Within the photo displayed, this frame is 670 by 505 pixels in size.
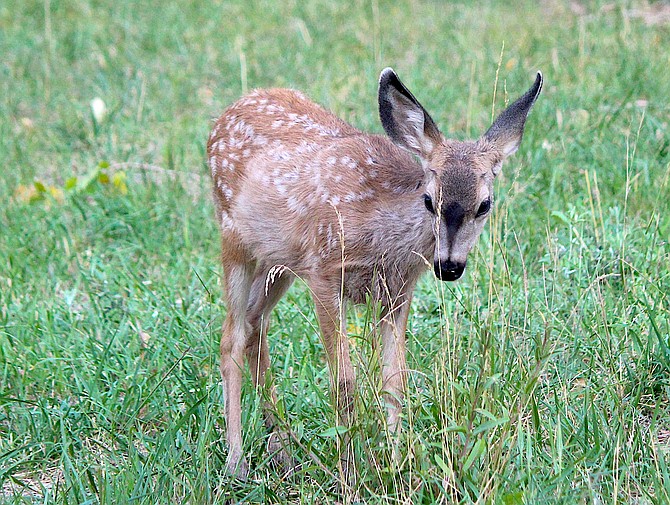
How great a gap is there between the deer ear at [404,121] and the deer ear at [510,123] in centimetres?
22

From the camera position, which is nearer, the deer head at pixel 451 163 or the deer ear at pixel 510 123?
the deer head at pixel 451 163

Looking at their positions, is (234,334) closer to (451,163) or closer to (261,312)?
(261,312)

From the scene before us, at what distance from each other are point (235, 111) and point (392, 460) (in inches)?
87.7

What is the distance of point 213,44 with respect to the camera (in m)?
9.27

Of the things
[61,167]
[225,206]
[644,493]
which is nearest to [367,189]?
[225,206]

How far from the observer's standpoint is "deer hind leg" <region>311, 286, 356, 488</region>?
369 cm

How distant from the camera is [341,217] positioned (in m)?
4.37

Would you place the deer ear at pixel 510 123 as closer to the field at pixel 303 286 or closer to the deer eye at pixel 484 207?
the field at pixel 303 286

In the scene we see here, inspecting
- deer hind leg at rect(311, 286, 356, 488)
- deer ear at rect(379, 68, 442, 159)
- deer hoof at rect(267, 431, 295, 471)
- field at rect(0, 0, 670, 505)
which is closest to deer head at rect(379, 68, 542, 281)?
deer ear at rect(379, 68, 442, 159)

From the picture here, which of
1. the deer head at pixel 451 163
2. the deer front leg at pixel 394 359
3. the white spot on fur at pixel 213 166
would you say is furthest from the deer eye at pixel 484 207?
the white spot on fur at pixel 213 166

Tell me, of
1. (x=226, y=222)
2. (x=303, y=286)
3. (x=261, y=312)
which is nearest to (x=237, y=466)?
(x=261, y=312)

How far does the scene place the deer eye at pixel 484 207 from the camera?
404 cm

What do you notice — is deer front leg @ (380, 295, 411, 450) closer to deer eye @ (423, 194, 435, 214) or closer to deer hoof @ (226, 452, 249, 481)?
deer eye @ (423, 194, 435, 214)

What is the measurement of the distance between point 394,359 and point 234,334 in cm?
80
